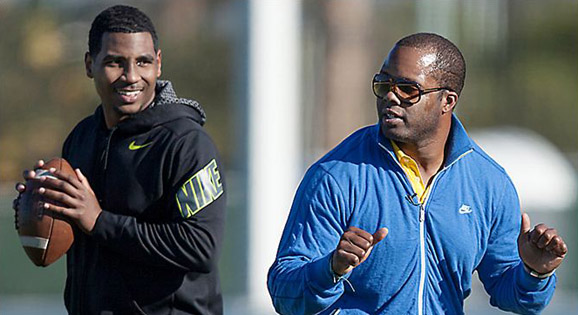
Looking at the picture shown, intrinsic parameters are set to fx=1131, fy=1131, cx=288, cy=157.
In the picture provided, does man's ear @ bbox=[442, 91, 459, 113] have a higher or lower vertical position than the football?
higher

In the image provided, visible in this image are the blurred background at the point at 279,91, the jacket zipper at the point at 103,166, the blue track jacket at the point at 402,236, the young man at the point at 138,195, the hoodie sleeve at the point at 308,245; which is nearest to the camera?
the hoodie sleeve at the point at 308,245

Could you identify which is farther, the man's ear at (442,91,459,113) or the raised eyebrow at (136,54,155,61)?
the raised eyebrow at (136,54,155,61)

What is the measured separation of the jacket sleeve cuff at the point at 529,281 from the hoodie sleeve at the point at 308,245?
62cm

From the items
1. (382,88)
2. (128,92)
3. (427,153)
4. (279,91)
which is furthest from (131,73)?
(279,91)

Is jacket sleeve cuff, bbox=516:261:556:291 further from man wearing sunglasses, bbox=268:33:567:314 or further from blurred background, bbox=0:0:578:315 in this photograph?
blurred background, bbox=0:0:578:315

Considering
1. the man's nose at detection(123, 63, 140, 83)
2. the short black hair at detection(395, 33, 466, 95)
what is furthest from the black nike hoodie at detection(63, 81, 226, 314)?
the short black hair at detection(395, 33, 466, 95)

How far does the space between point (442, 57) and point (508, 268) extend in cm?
75

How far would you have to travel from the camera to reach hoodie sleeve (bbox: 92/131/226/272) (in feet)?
12.7

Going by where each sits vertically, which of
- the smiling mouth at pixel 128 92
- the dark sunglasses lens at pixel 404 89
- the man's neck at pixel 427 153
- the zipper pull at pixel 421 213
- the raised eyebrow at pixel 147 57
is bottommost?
the zipper pull at pixel 421 213

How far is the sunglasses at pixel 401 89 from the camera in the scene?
3.72m

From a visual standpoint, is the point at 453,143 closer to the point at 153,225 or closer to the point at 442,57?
the point at 442,57

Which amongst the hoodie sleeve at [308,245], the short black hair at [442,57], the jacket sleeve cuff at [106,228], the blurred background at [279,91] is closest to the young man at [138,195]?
the jacket sleeve cuff at [106,228]

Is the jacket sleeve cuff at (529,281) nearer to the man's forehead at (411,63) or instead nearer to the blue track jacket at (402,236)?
the blue track jacket at (402,236)

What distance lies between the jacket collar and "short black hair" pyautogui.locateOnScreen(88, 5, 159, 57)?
0.97 m
